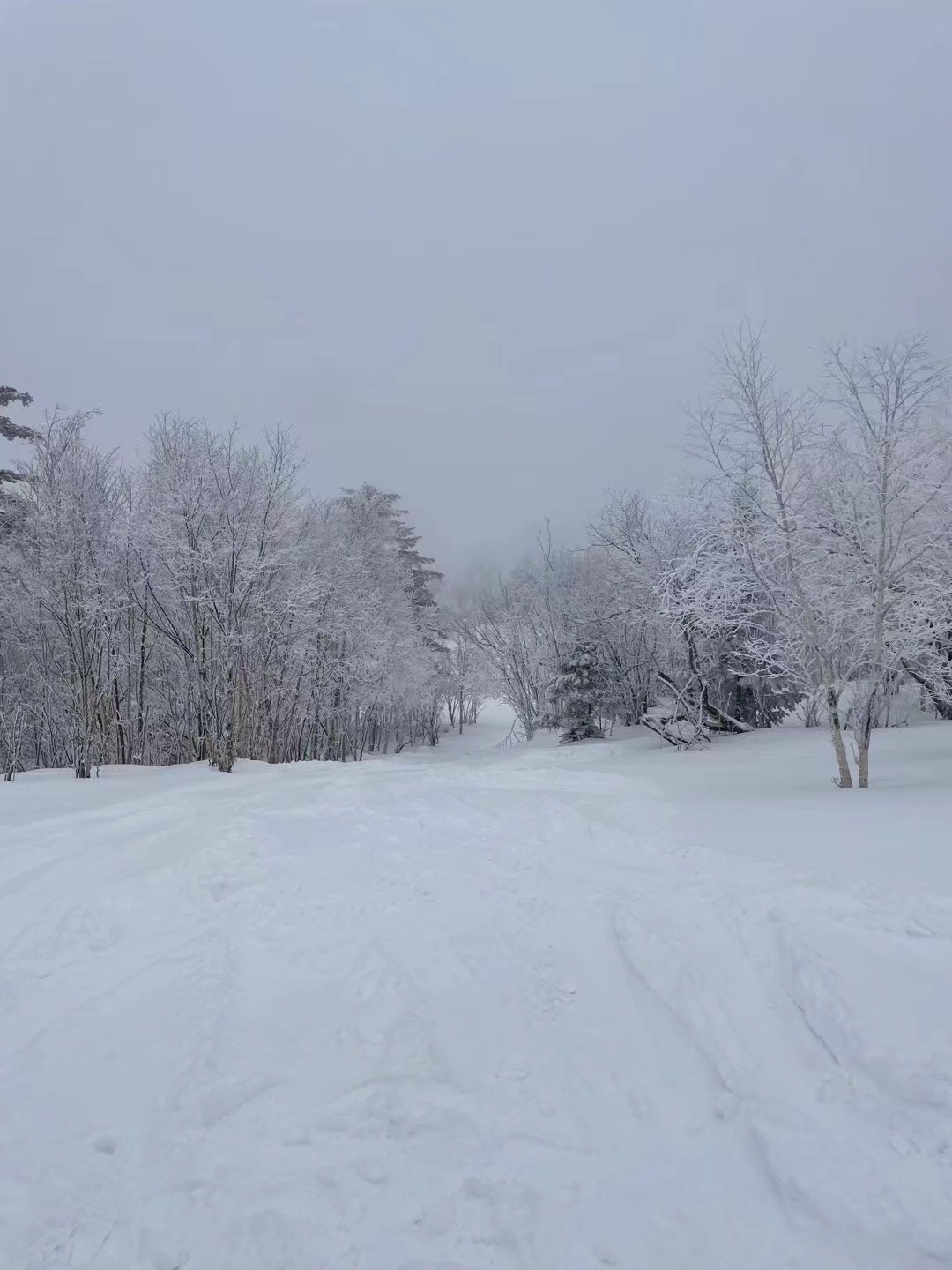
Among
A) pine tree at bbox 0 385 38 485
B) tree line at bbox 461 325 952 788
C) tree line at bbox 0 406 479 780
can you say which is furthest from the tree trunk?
pine tree at bbox 0 385 38 485

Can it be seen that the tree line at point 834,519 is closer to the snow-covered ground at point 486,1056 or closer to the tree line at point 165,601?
the snow-covered ground at point 486,1056

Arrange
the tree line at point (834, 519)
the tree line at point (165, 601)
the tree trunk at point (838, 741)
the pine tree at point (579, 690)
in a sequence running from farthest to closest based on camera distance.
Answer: the pine tree at point (579, 690)
the tree line at point (165, 601)
the tree trunk at point (838, 741)
the tree line at point (834, 519)

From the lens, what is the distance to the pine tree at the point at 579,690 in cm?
2272

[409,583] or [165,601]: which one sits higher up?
[409,583]

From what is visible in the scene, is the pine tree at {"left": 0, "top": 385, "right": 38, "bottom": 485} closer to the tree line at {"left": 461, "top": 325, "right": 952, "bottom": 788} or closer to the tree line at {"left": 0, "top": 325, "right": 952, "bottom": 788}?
the tree line at {"left": 0, "top": 325, "right": 952, "bottom": 788}

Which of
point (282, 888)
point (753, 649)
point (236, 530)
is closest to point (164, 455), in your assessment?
point (236, 530)

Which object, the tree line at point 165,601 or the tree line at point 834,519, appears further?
the tree line at point 165,601

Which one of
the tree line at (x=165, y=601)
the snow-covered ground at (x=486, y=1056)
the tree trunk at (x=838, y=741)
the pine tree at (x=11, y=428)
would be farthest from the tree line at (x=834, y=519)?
the pine tree at (x=11, y=428)

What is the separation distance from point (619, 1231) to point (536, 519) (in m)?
33.2

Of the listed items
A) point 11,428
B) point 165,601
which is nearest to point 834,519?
point 165,601

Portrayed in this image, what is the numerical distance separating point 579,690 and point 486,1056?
20.5 meters

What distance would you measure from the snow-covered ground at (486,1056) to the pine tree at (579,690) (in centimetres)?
1672

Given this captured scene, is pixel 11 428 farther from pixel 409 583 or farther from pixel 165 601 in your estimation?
pixel 409 583

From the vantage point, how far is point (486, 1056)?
289cm
